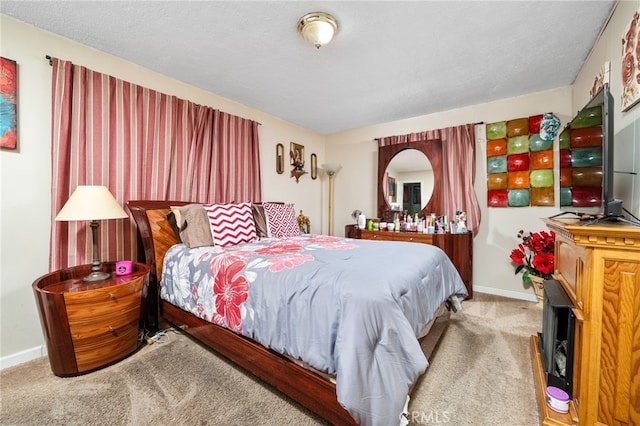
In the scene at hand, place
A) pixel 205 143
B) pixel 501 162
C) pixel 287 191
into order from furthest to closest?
pixel 287 191
pixel 501 162
pixel 205 143

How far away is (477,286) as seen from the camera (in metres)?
3.30

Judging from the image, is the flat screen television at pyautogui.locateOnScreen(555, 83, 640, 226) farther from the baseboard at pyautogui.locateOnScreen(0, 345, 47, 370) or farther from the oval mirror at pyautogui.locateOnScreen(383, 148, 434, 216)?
the baseboard at pyautogui.locateOnScreen(0, 345, 47, 370)

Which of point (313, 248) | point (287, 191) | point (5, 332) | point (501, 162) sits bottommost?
point (5, 332)

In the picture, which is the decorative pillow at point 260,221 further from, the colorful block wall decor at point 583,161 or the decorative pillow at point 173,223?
the colorful block wall decor at point 583,161

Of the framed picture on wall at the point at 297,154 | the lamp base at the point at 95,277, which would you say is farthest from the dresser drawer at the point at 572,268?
the framed picture on wall at the point at 297,154

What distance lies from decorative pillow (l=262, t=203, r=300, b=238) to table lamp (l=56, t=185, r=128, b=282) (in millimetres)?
1330

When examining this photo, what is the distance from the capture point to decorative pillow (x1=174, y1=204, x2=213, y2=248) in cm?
217

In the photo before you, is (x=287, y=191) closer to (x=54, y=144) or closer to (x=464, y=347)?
(x=54, y=144)

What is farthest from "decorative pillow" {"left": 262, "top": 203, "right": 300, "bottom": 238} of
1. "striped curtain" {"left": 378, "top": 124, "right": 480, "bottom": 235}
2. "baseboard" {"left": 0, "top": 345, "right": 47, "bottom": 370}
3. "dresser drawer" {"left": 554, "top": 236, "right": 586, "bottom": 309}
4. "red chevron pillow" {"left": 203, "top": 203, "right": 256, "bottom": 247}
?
"dresser drawer" {"left": 554, "top": 236, "right": 586, "bottom": 309}

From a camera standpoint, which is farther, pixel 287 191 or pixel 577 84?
pixel 287 191

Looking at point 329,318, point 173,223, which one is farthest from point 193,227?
point 329,318

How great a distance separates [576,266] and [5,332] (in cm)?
354

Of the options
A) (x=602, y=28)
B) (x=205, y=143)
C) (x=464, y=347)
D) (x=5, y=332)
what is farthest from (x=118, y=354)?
(x=602, y=28)

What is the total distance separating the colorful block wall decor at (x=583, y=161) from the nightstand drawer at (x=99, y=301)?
2916mm
